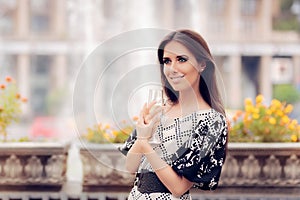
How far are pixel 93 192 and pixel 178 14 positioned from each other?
46.2 meters

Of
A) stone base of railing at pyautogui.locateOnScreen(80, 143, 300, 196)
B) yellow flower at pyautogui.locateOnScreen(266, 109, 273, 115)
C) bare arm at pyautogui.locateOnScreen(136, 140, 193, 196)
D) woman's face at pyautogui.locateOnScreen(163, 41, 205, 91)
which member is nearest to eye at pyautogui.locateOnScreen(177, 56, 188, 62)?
woman's face at pyautogui.locateOnScreen(163, 41, 205, 91)

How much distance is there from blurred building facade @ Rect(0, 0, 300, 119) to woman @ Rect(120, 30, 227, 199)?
45.7 metres

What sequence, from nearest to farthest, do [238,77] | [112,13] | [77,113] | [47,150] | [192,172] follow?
1. [192,172]
2. [77,113]
3. [47,150]
4. [112,13]
5. [238,77]

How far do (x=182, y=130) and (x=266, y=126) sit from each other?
4094 millimetres

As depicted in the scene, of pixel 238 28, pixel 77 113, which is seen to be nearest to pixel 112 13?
pixel 238 28

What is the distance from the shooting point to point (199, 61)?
2725 mm

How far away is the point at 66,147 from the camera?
652 centimetres

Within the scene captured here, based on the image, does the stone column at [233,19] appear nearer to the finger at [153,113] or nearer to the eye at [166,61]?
the eye at [166,61]

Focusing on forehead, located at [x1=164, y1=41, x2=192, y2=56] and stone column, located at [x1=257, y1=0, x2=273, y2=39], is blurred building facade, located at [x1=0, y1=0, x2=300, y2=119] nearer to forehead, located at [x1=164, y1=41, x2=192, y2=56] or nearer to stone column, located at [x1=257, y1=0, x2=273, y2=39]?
stone column, located at [x1=257, y1=0, x2=273, y2=39]

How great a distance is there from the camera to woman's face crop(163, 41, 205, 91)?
269 centimetres

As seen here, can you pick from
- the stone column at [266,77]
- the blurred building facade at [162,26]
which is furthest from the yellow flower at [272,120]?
the stone column at [266,77]

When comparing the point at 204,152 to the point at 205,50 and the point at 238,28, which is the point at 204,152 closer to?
the point at 205,50

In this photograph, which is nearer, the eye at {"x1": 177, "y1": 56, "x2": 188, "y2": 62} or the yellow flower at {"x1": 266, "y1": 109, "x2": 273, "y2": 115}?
the eye at {"x1": 177, "y1": 56, "x2": 188, "y2": 62}

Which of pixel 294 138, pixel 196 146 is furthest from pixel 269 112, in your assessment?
pixel 196 146
